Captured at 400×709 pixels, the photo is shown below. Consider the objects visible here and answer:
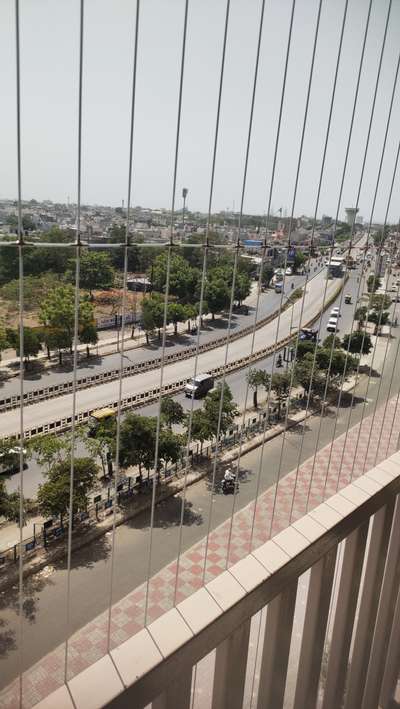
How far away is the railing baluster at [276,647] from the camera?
4.23 ft

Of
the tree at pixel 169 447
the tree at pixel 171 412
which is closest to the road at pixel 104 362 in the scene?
the tree at pixel 171 412

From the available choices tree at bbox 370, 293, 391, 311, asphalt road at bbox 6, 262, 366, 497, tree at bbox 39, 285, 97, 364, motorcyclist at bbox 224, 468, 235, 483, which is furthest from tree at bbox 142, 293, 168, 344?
motorcyclist at bbox 224, 468, 235, 483

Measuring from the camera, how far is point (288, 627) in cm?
131

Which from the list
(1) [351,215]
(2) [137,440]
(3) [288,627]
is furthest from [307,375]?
(3) [288,627]

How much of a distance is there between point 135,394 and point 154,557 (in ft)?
13.6

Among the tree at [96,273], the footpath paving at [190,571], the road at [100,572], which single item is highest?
the tree at [96,273]

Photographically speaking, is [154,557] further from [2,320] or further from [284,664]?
[2,320]

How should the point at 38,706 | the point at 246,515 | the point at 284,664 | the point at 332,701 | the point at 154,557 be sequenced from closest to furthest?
the point at 38,706, the point at 284,664, the point at 332,701, the point at 154,557, the point at 246,515

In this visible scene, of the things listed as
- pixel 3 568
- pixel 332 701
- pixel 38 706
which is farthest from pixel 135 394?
pixel 38 706

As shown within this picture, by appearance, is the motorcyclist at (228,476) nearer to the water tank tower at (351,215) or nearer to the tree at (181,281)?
the tree at (181,281)

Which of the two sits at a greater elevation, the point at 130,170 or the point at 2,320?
the point at 130,170

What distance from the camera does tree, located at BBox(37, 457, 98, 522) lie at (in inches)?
202

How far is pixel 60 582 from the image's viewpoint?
193 inches

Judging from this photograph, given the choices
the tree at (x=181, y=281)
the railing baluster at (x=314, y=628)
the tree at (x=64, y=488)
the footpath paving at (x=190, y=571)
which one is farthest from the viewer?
the tree at (x=181, y=281)
